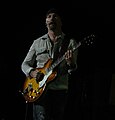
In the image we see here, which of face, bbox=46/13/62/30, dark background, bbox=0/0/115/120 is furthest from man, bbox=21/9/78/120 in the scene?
dark background, bbox=0/0/115/120

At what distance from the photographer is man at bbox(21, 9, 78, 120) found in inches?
102

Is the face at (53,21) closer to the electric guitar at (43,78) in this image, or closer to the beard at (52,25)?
the beard at (52,25)

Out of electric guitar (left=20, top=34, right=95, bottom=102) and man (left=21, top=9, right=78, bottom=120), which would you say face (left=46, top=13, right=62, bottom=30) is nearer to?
man (left=21, top=9, right=78, bottom=120)

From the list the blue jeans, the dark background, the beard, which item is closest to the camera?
the blue jeans

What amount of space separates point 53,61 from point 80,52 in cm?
93

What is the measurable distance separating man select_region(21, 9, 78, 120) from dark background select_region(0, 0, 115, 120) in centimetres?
73

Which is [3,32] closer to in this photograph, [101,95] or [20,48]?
[20,48]

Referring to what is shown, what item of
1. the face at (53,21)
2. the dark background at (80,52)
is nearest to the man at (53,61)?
the face at (53,21)

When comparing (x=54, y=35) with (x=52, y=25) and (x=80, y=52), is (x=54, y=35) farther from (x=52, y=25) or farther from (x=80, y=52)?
(x=80, y=52)

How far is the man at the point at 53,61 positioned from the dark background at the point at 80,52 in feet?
2.39

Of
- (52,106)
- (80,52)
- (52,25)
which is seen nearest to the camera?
(52,106)

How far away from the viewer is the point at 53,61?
2.72 metres

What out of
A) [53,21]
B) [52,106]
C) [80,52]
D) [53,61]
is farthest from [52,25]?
[80,52]

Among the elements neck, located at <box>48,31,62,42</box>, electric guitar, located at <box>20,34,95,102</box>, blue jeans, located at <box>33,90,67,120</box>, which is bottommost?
blue jeans, located at <box>33,90,67,120</box>
